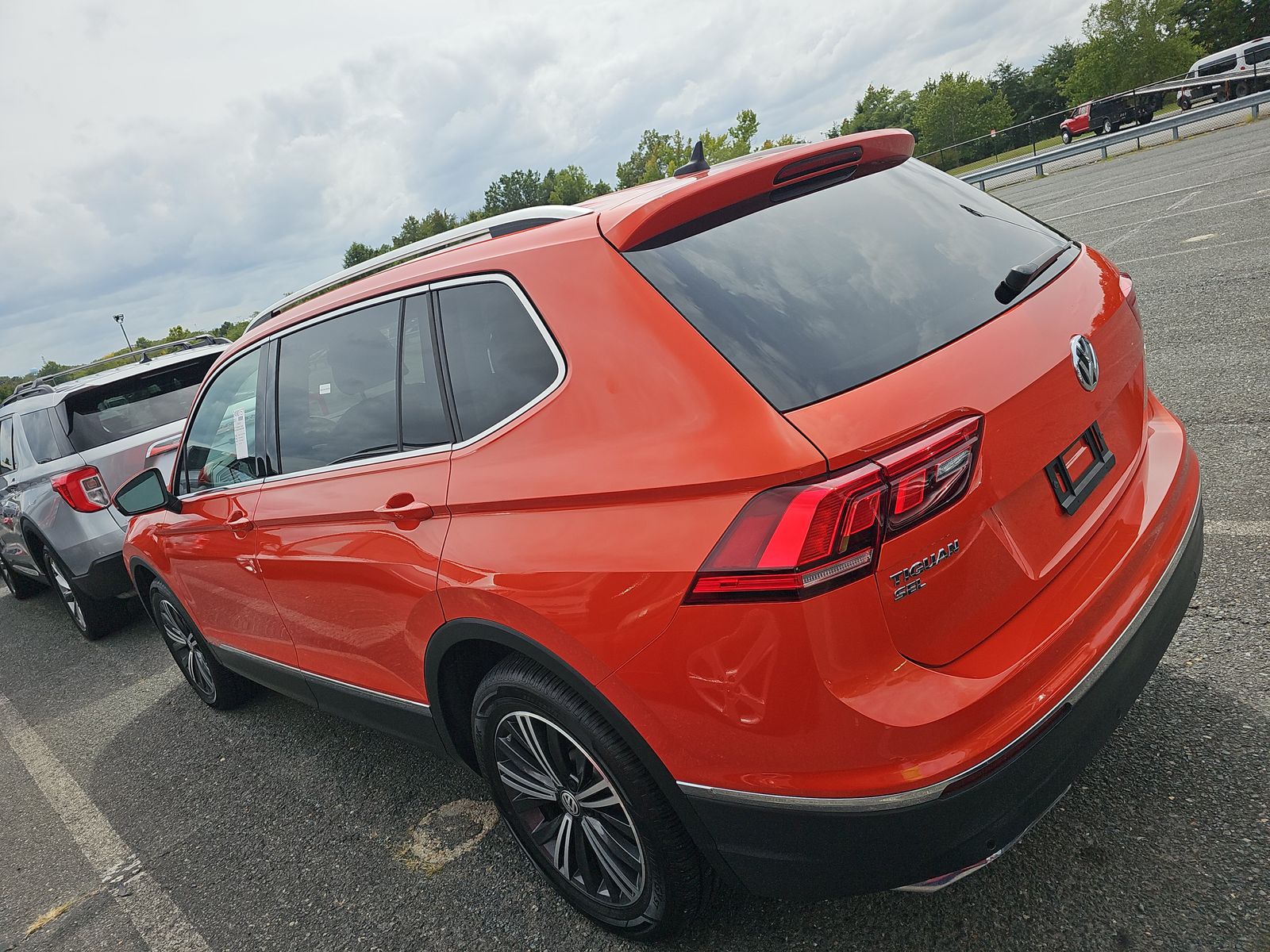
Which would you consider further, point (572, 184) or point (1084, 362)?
point (572, 184)

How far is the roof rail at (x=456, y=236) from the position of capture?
2.41 metres

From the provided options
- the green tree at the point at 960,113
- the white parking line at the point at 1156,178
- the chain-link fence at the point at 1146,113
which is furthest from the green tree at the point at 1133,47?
the white parking line at the point at 1156,178

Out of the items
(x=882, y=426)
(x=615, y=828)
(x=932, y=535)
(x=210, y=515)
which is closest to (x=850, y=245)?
(x=882, y=426)

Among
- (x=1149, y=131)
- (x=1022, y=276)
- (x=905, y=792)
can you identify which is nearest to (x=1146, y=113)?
(x=1149, y=131)

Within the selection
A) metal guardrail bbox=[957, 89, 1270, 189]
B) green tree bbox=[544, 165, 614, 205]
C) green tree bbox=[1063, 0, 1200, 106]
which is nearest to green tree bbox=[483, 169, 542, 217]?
green tree bbox=[544, 165, 614, 205]

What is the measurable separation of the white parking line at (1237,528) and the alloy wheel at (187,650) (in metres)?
4.76

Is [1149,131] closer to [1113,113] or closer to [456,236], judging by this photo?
[1113,113]

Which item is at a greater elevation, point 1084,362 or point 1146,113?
point 1084,362

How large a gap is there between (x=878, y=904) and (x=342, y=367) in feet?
7.62

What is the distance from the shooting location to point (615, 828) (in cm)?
232

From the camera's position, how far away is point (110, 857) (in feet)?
11.9

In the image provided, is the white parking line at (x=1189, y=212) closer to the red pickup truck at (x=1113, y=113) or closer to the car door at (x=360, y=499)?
the car door at (x=360, y=499)

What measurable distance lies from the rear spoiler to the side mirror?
2869 mm

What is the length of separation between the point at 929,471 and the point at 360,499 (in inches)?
69.2
